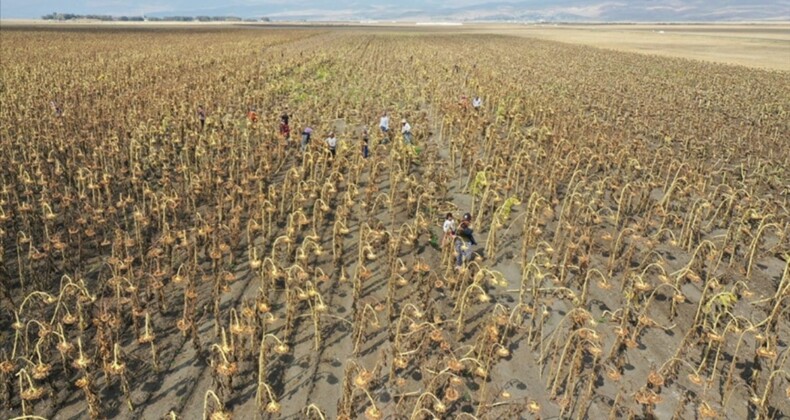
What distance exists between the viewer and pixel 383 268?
40.9 feet

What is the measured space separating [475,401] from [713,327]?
5.13 m

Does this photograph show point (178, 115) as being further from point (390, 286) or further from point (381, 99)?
point (390, 286)

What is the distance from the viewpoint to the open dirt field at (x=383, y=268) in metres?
8.48

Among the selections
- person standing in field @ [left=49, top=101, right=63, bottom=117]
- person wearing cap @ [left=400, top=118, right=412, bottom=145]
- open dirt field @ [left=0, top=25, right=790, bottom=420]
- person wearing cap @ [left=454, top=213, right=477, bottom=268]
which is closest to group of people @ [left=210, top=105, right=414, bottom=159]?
person wearing cap @ [left=400, top=118, right=412, bottom=145]

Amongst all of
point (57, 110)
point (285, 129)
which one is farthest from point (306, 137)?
point (57, 110)

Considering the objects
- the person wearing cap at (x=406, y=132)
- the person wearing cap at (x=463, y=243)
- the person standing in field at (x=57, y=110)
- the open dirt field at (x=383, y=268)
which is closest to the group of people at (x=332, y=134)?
the person wearing cap at (x=406, y=132)

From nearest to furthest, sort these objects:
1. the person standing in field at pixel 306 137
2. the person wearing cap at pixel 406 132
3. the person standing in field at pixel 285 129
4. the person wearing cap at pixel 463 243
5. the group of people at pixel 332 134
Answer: the person wearing cap at pixel 463 243 → the group of people at pixel 332 134 → the person standing in field at pixel 306 137 → the person wearing cap at pixel 406 132 → the person standing in field at pixel 285 129

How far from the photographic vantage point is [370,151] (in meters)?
20.4

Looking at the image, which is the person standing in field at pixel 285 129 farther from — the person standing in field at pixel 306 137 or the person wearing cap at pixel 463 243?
the person wearing cap at pixel 463 243

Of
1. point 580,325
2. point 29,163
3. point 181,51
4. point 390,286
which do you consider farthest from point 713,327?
point 181,51

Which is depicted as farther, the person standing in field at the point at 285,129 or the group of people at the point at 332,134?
the person standing in field at the point at 285,129

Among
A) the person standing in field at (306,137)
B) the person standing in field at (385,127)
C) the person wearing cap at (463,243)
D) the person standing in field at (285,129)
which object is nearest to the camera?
the person wearing cap at (463,243)

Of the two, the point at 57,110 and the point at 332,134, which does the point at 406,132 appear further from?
the point at 57,110

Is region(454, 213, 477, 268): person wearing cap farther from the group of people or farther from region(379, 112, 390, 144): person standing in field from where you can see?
region(379, 112, 390, 144): person standing in field
